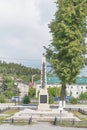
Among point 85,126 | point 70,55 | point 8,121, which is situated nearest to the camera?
point 85,126

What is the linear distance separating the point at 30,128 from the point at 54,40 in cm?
2698

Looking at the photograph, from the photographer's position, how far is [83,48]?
5422cm

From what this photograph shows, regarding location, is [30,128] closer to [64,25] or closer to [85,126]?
[85,126]

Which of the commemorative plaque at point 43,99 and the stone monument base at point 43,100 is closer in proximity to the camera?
the stone monument base at point 43,100

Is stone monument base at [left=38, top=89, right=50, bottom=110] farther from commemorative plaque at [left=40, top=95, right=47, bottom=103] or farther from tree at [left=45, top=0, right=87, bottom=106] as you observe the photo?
tree at [left=45, top=0, right=87, bottom=106]

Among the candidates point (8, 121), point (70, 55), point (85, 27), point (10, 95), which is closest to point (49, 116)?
point (8, 121)

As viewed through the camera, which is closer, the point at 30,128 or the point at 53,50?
the point at 30,128

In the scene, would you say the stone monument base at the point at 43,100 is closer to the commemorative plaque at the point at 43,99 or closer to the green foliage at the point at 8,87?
the commemorative plaque at the point at 43,99

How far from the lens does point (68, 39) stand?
54.3 metres

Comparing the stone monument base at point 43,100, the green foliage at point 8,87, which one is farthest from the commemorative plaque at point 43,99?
the green foliage at point 8,87

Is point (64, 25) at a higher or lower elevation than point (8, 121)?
higher

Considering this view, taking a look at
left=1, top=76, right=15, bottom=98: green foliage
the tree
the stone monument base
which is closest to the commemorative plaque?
the stone monument base

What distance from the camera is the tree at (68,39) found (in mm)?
53844

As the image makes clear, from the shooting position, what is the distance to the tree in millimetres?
53844
